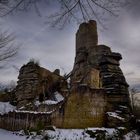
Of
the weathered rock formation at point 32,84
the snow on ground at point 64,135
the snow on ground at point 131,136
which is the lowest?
the snow on ground at point 131,136

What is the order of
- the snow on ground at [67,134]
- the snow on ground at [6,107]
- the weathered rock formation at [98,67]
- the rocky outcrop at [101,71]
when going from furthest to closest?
the snow on ground at [6,107] < the weathered rock formation at [98,67] < the rocky outcrop at [101,71] < the snow on ground at [67,134]

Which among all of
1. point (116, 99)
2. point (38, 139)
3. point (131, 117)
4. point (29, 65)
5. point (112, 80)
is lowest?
point (38, 139)

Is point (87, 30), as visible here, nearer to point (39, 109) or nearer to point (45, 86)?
point (45, 86)

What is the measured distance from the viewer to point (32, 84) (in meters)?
25.1

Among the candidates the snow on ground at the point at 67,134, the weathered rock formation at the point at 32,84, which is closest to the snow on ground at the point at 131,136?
the snow on ground at the point at 67,134

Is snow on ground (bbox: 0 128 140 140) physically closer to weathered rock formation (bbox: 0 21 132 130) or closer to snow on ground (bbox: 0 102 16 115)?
weathered rock formation (bbox: 0 21 132 130)

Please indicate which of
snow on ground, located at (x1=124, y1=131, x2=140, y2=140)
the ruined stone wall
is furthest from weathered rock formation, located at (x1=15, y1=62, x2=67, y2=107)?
snow on ground, located at (x1=124, y1=131, x2=140, y2=140)

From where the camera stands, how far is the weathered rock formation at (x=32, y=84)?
2488 centimetres

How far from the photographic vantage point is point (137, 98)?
43.6 m

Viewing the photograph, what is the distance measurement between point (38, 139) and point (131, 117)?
7995 millimetres

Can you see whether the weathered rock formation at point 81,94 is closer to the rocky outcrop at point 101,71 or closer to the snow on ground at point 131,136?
the rocky outcrop at point 101,71

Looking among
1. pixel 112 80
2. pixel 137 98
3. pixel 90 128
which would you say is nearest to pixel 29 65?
pixel 112 80

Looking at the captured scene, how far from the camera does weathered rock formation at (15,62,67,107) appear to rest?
24.9m

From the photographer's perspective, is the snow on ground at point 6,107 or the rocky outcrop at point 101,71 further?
the snow on ground at point 6,107
